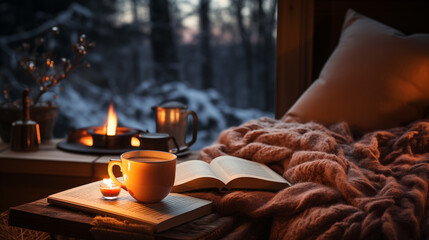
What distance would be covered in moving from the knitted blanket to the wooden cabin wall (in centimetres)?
69

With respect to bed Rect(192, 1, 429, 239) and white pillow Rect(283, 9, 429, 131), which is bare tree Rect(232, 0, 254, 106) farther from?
white pillow Rect(283, 9, 429, 131)

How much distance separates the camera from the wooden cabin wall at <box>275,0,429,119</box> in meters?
1.70

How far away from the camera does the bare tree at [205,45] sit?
2689 mm

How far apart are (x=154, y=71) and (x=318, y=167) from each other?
2125mm

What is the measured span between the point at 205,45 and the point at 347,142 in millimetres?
1763

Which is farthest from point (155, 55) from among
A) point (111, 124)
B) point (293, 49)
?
point (111, 124)

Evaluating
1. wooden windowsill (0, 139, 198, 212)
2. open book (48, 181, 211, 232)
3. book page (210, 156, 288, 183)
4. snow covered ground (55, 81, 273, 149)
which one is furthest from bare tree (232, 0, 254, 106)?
open book (48, 181, 211, 232)

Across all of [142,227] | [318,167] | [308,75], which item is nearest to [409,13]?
[308,75]

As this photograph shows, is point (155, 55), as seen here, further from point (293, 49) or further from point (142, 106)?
point (293, 49)

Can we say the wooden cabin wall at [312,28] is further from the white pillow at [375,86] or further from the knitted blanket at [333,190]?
the knitted blanket at [333,190]

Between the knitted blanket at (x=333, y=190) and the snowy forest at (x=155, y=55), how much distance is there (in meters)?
1.58

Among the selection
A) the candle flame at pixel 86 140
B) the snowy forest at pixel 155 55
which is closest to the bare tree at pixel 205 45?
the snowy forest at pixel 155 55

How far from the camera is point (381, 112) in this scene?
1.30 metres

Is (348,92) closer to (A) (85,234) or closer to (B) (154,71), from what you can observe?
(A) (85,234)
